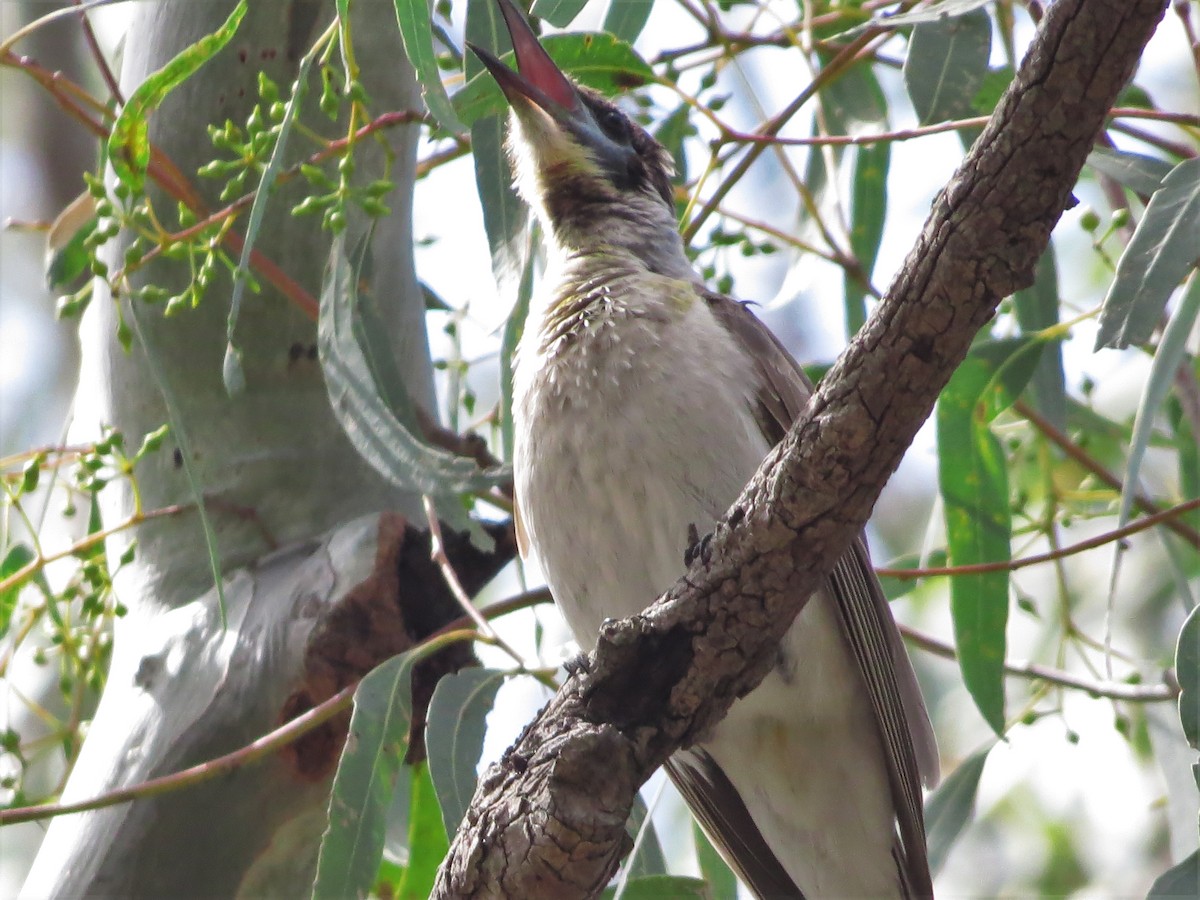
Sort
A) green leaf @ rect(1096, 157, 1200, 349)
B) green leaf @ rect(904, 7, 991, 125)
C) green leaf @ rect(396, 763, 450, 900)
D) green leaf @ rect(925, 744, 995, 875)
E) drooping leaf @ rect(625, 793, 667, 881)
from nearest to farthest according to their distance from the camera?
1. green leaf @ rect(1096, 157, 1200, 349)
2. green leaf @ rect(904, 7, 991, 125)
3. drooping leaf @ rect(625, 793, 667, 881)
4. green leaf @ rect(396, 763, 450, 900)
5. green leaf @ rect(925, 744, 995, 875)

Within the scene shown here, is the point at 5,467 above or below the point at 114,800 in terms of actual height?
above

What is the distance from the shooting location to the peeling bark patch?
2.79 meters

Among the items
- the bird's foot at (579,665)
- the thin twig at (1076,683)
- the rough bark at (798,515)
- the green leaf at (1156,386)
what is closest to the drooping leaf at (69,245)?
the bird's foot at (579,665)

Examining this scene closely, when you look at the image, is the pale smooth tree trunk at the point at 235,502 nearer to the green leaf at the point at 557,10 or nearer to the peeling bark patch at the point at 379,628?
the peeling bark patch at the point at 379,628

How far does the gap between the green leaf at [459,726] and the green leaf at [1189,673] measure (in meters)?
1.21

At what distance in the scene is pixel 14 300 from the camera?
274 inches

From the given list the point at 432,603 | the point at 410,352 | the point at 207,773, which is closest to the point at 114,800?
the point at 207,773

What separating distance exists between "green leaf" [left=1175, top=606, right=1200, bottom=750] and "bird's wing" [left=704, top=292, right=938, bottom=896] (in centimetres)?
52

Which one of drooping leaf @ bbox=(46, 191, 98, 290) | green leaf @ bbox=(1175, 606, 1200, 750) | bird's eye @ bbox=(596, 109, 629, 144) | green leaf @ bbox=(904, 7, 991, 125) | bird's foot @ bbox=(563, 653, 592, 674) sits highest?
bird's eye @ bbox=(596, 109, 629, 144)

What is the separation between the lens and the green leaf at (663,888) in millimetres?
2523

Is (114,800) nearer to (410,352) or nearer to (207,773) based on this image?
(207,773)

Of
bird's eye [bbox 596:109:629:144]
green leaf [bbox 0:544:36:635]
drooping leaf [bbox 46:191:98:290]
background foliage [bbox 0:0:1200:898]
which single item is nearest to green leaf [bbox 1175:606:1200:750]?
background foliage [bbox 0:0:1200:898]

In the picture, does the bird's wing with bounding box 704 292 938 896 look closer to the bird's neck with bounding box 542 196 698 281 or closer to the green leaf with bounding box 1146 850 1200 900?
the bird's neck with bounding box 542 196 698 281

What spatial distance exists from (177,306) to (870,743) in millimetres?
1560
